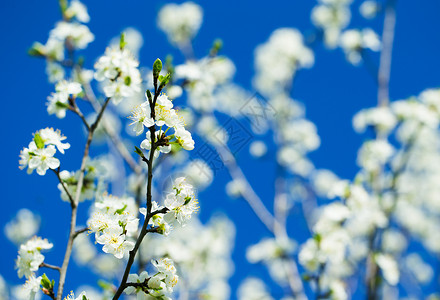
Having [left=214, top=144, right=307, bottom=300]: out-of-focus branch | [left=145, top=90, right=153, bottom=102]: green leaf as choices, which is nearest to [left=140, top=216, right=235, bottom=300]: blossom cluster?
[left=214, top=144, right=307, bottom=300]: out-of-focus branch

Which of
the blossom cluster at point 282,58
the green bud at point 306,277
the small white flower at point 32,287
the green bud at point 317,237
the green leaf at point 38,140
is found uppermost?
the blossom cluster at point 282,58

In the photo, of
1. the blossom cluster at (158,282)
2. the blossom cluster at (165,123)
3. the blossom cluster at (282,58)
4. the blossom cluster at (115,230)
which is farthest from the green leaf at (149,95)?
the blossom cluster at (282,58)

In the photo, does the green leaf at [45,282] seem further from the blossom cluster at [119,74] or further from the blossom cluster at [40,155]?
the blossom cluster at [119,74]

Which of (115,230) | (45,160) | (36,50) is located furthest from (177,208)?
(36,50)

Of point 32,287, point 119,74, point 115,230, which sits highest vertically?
point 119,74

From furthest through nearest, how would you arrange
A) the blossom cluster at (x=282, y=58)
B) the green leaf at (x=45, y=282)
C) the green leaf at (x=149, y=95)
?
the blossom cluster at (x=282, y=58) < the green leaf at (x=45, y=282) < the green leaf at (x=149, y=95)

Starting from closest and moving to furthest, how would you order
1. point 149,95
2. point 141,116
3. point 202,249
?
point 149,95 < point 141,116 < point 202,249

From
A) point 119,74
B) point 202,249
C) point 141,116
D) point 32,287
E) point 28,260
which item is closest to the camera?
point 141,116

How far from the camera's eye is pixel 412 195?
6.13m

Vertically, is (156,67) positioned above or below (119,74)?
below

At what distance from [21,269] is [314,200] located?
13.5ft

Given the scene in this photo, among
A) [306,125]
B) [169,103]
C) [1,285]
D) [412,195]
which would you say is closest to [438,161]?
[412,195]

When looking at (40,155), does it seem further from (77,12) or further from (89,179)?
(77,12)

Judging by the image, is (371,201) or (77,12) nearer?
(77,12)
